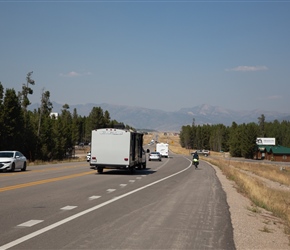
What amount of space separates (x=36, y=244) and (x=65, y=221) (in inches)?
98.9

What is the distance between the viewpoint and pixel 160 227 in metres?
10.5

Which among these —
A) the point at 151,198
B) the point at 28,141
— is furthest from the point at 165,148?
the point at 151,198

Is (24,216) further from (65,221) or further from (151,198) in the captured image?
(151,198)

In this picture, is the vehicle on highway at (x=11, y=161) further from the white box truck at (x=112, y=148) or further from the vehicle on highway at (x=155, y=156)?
the vehicle on highway at (x=155, y=156)

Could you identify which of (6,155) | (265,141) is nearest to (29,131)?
(6,155)

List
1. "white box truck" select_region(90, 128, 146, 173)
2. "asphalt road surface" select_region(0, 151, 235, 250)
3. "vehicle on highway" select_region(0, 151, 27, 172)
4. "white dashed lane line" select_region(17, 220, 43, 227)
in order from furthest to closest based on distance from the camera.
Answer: "vehicle on highway" select_region(0, 151, 27, 172), "white box truck" select_region(90, 128, 146, 173), "white dashed lane line" select_region(17, 220, 43, 227), "asphalt road surface" select_region(0, 151, 235, 250)

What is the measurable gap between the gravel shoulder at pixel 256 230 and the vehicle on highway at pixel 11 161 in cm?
1867

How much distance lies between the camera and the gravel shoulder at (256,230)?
30.2ft

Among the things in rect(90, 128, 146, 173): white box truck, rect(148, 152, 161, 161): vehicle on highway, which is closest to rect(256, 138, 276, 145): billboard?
rect(148, 152, 161, 161): vehicle on highway

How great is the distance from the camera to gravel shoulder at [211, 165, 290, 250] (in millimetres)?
9211

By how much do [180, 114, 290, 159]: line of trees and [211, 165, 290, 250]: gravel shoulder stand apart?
11190cm

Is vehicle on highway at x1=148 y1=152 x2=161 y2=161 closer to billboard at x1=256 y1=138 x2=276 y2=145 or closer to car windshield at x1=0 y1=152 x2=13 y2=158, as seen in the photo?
car windshield at x1=0 y1=152 x2=13 y2=158

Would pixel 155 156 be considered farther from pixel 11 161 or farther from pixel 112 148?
pixel 11 161

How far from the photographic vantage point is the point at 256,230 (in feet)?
35.7
